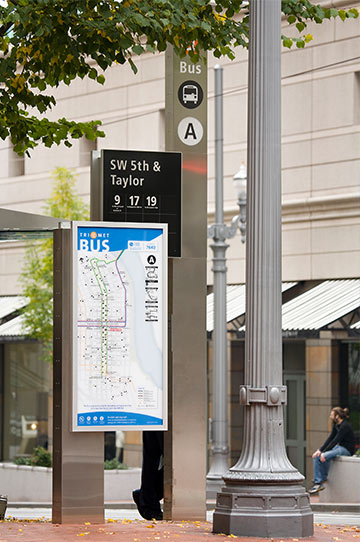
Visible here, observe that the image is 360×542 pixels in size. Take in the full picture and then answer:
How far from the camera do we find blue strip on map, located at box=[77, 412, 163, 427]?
12.1 meters

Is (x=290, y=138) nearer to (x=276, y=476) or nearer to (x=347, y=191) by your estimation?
(x=347, y=191)

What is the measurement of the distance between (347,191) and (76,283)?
1439 cm

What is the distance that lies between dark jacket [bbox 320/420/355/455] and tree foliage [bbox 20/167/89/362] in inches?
339

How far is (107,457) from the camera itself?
29.1m

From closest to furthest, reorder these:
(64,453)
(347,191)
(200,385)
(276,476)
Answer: (276,476) < (64,453) < (200,385) < (347,191)

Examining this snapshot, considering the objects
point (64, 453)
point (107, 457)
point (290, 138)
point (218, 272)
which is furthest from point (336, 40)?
point (64, 453)

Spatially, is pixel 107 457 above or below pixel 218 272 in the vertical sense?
below

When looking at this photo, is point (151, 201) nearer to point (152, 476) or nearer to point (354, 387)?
point (152, 476)

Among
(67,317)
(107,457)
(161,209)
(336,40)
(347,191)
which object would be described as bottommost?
(107,457)

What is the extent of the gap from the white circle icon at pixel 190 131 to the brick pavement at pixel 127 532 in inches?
155

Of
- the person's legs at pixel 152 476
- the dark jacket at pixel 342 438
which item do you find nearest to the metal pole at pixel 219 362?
the dark jacket at pixel 342 438

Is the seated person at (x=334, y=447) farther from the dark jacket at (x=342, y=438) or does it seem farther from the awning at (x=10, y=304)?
the awning at (x=10, y=304)

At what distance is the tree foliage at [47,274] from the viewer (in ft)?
95.1

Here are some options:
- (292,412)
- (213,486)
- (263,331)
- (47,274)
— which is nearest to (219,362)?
(213,486)
